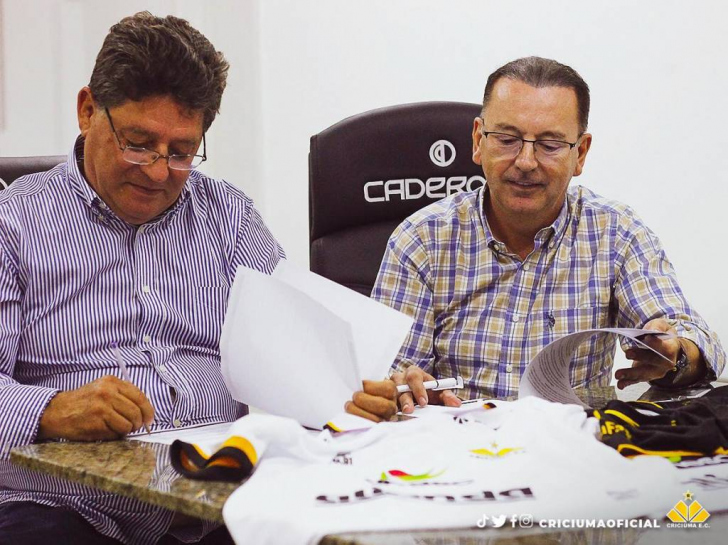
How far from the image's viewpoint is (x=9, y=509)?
1.17m

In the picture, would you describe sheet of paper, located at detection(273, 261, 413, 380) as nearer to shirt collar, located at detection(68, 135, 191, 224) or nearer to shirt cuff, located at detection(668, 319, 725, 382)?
shirt collar, located at detection(68, 135, 191, 224)

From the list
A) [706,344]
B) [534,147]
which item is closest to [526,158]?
[534,147]

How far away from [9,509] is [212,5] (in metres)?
2.59

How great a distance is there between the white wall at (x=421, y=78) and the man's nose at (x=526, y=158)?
0.79 metres

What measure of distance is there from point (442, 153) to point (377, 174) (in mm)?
161

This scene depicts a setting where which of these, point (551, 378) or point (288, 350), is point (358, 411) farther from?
point (551, 378)

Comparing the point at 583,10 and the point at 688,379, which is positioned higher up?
the point at 583,10

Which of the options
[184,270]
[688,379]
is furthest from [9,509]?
[688,379]

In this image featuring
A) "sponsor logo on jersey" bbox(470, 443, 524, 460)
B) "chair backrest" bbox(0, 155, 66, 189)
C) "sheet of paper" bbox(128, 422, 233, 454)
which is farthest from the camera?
"chair backrest" bbox(0, 155, 66, 189)

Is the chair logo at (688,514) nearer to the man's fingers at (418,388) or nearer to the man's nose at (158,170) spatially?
the man's fingers at (418,388)

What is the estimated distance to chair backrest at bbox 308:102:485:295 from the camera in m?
2.00

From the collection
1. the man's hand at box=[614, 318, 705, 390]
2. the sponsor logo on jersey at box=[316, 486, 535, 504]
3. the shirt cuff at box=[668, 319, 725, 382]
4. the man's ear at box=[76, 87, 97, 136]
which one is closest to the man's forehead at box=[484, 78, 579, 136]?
the shirt cuff at box=[668, 319, 725, 382]

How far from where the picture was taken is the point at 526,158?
170 cm

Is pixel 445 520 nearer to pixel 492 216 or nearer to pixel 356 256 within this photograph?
pixel 492 216
